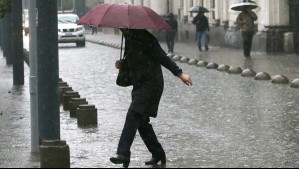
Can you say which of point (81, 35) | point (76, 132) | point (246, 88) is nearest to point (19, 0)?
point (246, 88)

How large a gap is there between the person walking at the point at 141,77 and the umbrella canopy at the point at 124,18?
12 centimetres

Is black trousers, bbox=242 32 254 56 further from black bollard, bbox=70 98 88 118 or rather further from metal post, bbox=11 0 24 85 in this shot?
black bollard, bbox=70 98 88 118

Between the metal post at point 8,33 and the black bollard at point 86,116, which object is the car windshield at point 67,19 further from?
the black bollard at point 86,116

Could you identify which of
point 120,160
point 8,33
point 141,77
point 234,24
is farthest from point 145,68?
point 234,24

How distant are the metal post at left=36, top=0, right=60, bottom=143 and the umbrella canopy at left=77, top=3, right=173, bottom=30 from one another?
347mm

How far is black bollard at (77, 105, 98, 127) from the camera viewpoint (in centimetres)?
1439

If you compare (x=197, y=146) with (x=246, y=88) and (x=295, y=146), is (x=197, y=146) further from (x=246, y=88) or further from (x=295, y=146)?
(x=246, y=88)

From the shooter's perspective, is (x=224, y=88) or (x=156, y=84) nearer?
(x=156, y=84)

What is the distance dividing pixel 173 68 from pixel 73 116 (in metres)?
6.03

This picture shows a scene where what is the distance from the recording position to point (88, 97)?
19.8 meters

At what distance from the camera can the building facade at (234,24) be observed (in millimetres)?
35688

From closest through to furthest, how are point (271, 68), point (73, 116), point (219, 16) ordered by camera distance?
point (73, 116), point (271, 68), point (219, 16)

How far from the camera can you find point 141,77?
32.3 feet

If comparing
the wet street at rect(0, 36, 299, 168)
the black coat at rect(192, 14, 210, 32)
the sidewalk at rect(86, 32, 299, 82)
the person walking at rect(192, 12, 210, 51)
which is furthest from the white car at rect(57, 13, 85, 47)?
the wet street at rect(0, 36, 299, 168)
